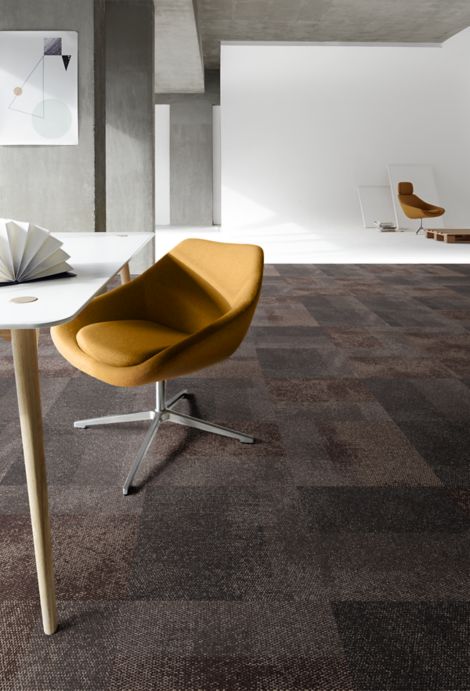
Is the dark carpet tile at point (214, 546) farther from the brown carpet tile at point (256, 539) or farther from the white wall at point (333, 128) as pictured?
the white wall at point (333, 128)

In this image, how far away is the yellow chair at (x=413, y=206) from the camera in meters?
12.4

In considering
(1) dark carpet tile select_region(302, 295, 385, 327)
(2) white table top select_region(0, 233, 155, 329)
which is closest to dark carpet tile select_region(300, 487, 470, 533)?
(2) white table top select_region(0, 233, 155, 329)

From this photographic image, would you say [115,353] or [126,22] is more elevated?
[126,22]

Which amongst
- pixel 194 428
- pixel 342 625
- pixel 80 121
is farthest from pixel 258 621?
pixel 80 121

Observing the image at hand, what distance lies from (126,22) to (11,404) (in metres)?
5.46

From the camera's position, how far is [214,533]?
205cm

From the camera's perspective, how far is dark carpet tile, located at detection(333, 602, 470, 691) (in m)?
1.47

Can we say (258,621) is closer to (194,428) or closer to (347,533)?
(347,533)

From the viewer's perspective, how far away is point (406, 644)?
1.58 m

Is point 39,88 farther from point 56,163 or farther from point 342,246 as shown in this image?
point 342,246

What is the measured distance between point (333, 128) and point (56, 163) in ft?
30.6

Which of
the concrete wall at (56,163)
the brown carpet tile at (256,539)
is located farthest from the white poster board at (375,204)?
Answer: the brown carpet tile at (256,539)

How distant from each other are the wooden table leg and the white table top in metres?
0.08

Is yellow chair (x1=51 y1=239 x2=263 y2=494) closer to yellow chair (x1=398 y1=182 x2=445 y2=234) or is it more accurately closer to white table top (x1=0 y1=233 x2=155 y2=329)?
white table top (x1=0 y1=233 x2=155 y2=329)
